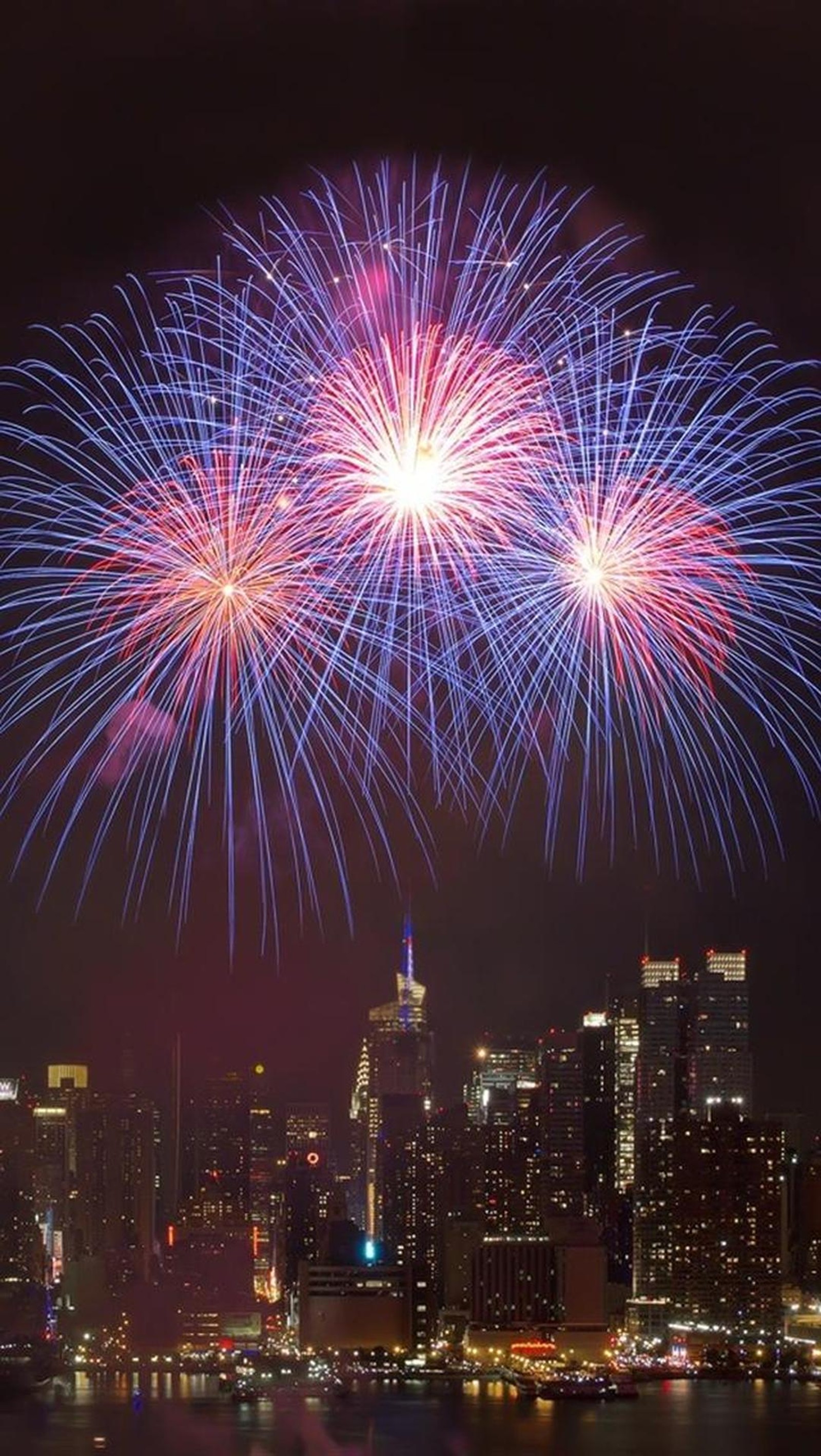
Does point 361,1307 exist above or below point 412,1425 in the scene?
above

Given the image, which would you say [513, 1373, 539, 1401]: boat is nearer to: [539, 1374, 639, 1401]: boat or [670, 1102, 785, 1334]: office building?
[539, 1374, 639, 1401]: boat

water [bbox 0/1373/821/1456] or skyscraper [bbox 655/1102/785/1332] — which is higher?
skyscraper [bbox 655/1102/785/1332]

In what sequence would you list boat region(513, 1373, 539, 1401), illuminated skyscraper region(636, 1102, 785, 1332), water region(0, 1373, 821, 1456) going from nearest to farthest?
water region(0, 1373, 821, 1456), boat region(513, 1373, 539, 1401), illuminated skyscraper region(636, 1102, 785, 1332)

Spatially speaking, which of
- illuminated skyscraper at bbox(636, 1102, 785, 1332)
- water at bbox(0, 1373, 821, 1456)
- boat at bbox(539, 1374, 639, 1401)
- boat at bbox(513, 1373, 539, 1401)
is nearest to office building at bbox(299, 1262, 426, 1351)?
illuminated skyscraper at bbox(636, 1102, 785, 1332)

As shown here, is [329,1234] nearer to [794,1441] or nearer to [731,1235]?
[731,1235]

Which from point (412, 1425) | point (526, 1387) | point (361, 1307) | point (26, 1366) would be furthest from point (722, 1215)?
point (412, 1425)

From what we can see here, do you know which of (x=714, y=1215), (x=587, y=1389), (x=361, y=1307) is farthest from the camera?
(x=714, y=1215)

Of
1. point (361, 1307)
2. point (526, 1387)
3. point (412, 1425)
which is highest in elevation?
point (361, 1307)

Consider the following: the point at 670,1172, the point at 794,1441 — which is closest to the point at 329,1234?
the point at 670,1172

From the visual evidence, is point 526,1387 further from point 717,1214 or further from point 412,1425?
point 717,1214

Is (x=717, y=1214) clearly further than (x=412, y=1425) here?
Yes
